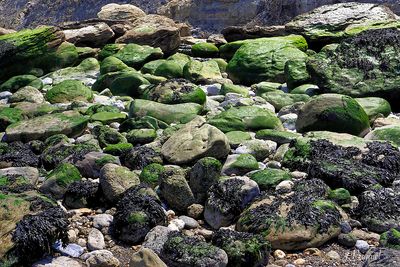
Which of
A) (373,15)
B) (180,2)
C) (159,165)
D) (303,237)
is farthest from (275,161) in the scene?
(180,2)

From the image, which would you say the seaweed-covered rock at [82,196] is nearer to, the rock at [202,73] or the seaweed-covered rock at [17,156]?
the seaweed-covered rock at [17,156]

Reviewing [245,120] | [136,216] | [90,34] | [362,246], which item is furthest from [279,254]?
[90,34]

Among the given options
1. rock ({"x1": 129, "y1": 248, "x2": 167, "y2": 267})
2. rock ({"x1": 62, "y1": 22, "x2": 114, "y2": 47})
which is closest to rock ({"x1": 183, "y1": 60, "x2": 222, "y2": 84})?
rock ({"x1": 62, "y1": 22, "x2": 114, "y2": 47})

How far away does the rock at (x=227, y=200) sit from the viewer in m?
6.93

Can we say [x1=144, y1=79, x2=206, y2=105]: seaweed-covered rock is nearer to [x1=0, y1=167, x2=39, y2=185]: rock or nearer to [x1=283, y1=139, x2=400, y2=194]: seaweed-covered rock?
[x1=283, y1=139, x2=400, y2=194]: seaweed-covered rock

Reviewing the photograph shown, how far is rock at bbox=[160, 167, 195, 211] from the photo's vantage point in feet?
23.7

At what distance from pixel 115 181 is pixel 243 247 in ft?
6.51

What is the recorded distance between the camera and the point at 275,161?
859cm

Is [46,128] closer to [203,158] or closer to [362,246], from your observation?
[203,158]

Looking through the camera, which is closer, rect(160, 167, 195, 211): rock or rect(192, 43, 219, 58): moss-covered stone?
rect(160, 167, 195, 211): rock

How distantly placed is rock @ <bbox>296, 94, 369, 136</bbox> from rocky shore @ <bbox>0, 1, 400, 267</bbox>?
0.9 inches

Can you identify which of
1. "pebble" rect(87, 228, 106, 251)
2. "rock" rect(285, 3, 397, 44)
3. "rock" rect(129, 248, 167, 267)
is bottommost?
"rock" rect(285, 3, 397, 44)

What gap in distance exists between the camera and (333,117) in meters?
9.59

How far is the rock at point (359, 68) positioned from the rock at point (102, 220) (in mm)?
6316
